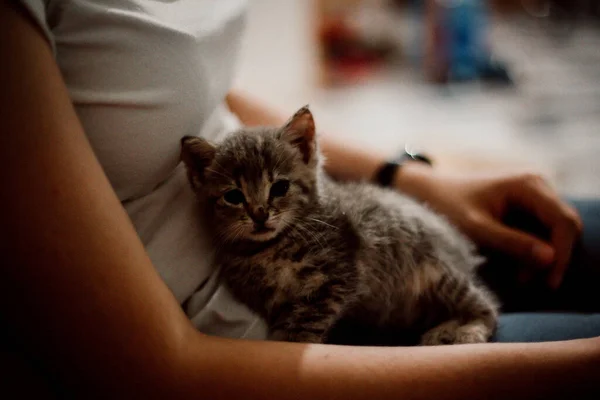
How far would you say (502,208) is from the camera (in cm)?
120

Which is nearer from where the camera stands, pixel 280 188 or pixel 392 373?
pixel 392 373

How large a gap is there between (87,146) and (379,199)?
708mm

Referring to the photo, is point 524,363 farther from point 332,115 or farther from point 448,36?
point 448,36

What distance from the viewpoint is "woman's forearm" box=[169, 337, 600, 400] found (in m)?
0.67

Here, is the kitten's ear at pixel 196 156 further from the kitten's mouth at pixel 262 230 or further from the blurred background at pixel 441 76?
the blurred background at pixel 441 76

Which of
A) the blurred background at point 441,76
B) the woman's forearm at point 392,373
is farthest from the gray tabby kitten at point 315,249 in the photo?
the blurred background at point 441,76

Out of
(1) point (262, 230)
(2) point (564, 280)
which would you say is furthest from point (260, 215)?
(2) point (564, 280)

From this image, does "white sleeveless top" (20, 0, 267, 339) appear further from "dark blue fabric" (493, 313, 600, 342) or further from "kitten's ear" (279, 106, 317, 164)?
"dark blue fabric" (493, 313, 600, 342)

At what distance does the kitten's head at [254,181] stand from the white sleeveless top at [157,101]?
51 millimetres

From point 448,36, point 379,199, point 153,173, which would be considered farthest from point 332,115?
point 153,173

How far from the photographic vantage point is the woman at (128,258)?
617 millimetres

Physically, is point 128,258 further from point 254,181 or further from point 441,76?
point 441,76

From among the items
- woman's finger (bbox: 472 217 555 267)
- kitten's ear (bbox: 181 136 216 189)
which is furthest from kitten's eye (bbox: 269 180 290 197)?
woman's finger (bbox: 472 217 555 267)

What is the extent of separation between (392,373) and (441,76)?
413 centimetres
